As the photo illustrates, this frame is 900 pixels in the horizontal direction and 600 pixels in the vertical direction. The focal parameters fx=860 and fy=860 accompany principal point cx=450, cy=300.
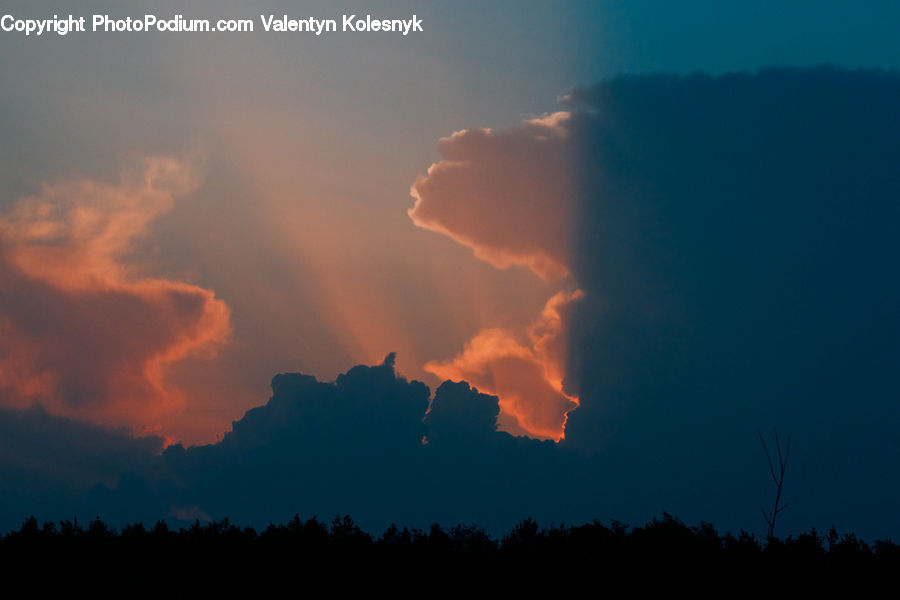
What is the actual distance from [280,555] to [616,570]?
19.4 metres

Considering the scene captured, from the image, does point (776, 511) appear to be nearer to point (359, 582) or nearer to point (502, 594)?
point (502, 594)

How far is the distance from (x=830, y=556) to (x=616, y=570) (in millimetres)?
13092

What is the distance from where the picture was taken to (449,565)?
1923 inches

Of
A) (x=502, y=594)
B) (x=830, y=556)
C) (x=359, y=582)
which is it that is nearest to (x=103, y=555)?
(x=359, y=582)

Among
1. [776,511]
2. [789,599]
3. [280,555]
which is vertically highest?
[776,511]

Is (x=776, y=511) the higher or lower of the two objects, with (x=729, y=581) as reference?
higher

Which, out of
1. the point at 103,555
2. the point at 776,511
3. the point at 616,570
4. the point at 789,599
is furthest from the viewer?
the point at 776,511

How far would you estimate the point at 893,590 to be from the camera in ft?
149

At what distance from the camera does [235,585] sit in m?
46.7

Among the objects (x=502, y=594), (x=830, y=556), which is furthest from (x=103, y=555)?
(x=830, y=556)

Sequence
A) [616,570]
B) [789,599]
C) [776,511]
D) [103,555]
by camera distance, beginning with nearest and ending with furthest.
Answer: [789,599] → [616,570] → [103,555] → [776,511]

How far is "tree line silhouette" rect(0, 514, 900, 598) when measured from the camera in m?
46.1

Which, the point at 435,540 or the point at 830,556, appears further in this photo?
the point at 435,540

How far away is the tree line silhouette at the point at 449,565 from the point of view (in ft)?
151
